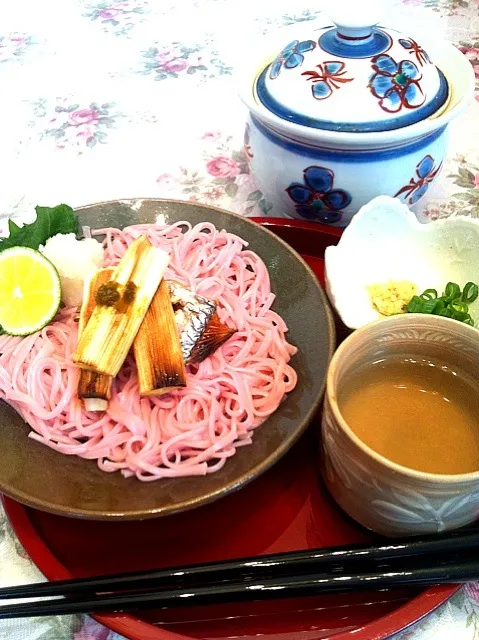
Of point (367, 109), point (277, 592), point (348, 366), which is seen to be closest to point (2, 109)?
point (367, 109)

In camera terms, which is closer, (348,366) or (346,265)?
(348,366)

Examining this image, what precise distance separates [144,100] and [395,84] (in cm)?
102

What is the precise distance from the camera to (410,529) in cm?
79

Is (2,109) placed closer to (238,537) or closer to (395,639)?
(238,537)

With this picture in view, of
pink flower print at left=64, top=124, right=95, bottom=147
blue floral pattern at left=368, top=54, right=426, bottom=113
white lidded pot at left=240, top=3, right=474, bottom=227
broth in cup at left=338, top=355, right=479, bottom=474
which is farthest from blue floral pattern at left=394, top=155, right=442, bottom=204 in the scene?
pink flower print at left=64, top=124, right=95, bottom=147

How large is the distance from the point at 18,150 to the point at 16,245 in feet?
2.41

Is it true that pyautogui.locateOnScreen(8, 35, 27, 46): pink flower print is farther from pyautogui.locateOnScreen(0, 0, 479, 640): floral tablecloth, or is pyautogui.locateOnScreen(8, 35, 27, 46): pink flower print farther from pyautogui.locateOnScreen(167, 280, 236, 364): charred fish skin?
pyautogui.locateOnScreen(167, 280, 236, 364): charred fish skin

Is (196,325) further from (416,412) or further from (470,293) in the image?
(470,293)

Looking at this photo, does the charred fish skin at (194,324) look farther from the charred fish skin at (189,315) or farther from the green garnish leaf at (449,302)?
the green garnish leaf at (449,302)

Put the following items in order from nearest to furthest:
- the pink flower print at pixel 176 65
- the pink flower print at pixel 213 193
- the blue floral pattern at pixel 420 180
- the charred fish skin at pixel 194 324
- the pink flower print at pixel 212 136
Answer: the charred fish skin at pixel 194 324, the blue floral pattern at pixel 420 180, the pink flower print at pixel 213 193, the pink flower print at pixel 212 136, the pink flower print at pixel 176 65

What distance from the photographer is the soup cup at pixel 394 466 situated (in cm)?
71

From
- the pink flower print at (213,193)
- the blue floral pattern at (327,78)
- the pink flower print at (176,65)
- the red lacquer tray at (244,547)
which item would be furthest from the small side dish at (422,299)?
the pink flower print at (176,65)

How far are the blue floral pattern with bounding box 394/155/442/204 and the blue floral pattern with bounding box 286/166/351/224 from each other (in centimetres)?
13

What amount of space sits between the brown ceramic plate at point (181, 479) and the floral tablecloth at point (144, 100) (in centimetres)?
47
